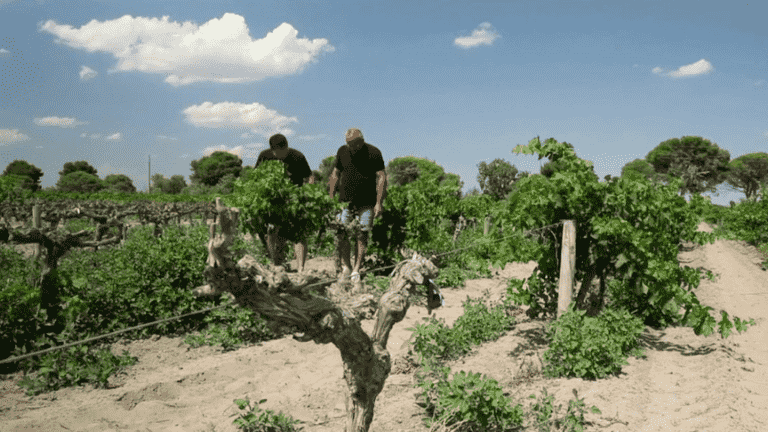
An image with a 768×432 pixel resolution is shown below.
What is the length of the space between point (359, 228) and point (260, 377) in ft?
7.43

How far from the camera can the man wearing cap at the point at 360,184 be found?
6.26 m

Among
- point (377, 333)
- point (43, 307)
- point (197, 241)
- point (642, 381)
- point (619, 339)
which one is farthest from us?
point (197, 241)

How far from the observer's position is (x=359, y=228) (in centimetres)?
633

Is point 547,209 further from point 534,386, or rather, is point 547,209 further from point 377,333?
point 377,333

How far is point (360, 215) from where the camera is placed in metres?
6.41

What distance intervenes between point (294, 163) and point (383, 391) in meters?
3.22

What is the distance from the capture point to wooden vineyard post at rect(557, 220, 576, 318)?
206 inches

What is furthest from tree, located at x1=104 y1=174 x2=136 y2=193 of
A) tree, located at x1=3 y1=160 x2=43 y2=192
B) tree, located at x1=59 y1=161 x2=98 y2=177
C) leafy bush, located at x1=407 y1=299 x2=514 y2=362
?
leafy bush, located at x1=407 y1=299 x2=514 y2=362

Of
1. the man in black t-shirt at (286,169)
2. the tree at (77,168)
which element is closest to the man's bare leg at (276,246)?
the man in black t-shirt at (286,169)

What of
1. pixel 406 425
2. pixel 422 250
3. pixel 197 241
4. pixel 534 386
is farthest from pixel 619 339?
pixel 197 241

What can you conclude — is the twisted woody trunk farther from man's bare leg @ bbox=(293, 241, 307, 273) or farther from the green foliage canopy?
man's bare leg @ bbox=(293, 241, 307, 273)

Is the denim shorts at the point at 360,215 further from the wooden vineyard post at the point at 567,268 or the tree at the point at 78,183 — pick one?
the tree at the point at 78,183

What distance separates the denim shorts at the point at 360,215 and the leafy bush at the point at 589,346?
253cm

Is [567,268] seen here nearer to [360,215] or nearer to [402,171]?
[360,215]
